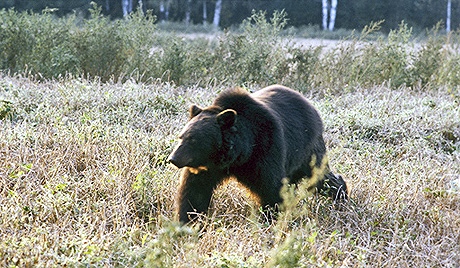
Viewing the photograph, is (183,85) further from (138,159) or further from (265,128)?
(265,128)

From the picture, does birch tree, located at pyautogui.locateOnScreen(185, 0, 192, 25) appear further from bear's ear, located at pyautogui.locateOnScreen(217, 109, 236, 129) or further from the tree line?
bear's ear, located at pyautogui.locateOnScreen(217, 109, 236, 129)

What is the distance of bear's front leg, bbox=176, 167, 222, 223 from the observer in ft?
14.0

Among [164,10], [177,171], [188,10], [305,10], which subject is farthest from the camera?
[164,10]

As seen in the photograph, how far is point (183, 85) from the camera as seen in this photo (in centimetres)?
964

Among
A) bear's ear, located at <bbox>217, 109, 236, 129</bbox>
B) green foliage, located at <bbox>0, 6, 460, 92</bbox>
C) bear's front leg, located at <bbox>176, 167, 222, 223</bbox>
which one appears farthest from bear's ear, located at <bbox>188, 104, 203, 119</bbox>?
green foliage, located at <bbox>0, 6, 460, 92</bbox>

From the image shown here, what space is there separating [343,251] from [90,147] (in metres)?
2.72

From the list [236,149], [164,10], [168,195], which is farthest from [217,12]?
[236,149]

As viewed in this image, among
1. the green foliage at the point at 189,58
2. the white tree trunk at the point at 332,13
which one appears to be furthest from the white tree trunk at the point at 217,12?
the green foliage at the point at 189,58

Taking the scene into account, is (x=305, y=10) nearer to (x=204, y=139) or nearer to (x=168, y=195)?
(x=168, y=195)

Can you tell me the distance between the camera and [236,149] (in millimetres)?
4121

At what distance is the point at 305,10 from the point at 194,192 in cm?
3097

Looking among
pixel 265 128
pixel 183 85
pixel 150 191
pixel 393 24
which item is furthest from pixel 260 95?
pixel 393 24

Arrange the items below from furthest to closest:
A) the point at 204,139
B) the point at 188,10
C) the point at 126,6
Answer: the point at 188,10 < the point at 126,6 < the point at 204,139

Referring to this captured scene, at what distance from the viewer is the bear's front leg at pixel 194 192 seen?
14.0 ft
